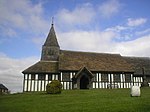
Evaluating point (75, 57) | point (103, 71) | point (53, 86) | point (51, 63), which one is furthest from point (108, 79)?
point (53, 86)

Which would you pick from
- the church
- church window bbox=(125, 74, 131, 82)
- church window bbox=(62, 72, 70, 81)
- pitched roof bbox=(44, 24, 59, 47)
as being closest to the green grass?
the church

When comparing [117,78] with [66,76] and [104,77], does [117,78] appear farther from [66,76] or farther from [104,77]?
[66,76]

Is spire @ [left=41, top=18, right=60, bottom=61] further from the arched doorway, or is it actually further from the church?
the arched doorway

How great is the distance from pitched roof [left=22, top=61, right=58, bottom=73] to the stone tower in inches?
169

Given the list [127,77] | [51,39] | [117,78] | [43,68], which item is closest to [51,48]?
[51,39]

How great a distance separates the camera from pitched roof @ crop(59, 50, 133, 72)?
34188 mm

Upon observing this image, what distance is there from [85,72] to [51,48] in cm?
1256

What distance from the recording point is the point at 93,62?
3628cm

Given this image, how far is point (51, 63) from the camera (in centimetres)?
3644

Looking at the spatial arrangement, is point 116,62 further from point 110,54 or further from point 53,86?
point 53,86

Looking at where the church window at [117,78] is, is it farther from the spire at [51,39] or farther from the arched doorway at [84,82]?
the spire at [51,39]

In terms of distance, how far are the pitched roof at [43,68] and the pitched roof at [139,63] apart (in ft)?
48.4

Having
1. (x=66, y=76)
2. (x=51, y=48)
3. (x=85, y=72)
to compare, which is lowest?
(x=66, y=76)

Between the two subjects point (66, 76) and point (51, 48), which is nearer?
point (66, 76)
